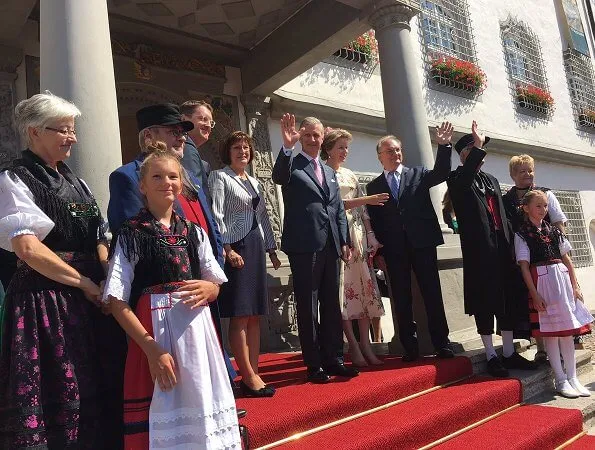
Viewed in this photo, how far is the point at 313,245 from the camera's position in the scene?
11.5 ft

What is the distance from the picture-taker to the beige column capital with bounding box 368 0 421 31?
626 cm

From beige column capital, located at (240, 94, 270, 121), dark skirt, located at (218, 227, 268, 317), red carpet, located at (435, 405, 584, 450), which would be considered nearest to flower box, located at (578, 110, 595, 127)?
beige column capital, located at (240, 94, 270, 121)

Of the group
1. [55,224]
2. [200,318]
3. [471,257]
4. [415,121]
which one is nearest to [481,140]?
[471,257]

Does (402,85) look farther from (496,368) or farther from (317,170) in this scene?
(496,368)

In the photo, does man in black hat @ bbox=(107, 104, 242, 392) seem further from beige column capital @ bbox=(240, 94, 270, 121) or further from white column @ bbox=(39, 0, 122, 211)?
beige column capital @ bbox=(240, 94, 270, 121)

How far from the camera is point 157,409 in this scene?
1905 millimetres

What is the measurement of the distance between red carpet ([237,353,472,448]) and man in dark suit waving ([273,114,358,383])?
209mm

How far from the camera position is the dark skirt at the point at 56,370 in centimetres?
184

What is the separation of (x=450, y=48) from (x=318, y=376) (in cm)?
958

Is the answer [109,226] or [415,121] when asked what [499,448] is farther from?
[415,121]

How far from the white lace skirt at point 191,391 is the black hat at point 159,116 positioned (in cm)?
97

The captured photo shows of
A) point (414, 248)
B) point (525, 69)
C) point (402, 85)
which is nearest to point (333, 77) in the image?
point (402, 85)

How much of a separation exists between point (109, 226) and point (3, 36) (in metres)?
4.67

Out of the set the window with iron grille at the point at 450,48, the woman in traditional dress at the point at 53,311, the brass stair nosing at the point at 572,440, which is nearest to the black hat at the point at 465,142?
the brass stair nosing at the point at 572,440
